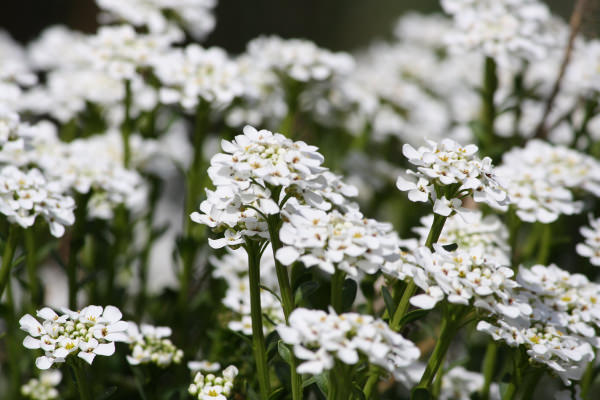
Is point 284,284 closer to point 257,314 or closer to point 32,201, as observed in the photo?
point 257,314

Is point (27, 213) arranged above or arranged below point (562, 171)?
below

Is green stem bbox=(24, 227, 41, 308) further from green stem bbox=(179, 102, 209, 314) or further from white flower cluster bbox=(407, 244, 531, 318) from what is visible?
white flower cluster bbox=(407, 244, 531, 318)

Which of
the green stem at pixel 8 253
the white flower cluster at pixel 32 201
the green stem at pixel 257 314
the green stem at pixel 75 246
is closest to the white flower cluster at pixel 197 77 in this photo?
the green stem at pixel 75 246

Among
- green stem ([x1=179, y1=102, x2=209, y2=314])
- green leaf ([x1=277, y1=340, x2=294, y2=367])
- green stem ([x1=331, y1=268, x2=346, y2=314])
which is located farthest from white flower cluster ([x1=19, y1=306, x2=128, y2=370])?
green stem ([x1=179, y1=102, x2=209, y2=314])

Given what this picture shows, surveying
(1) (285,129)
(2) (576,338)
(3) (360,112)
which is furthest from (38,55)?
(2) (576,338)

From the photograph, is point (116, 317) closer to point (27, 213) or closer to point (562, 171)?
point (27, 213)

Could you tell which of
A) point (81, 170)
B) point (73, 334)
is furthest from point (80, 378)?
point (81, 170)

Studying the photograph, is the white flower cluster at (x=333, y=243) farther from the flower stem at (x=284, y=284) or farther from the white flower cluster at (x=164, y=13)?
the white flower cluster at (x=164, y=13)
